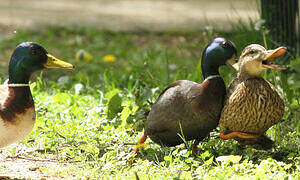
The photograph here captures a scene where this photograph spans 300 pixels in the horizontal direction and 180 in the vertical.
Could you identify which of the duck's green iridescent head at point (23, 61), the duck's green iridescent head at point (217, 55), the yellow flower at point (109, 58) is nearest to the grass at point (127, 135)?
the yellow flower at point (109, 58)

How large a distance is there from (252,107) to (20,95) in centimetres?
156

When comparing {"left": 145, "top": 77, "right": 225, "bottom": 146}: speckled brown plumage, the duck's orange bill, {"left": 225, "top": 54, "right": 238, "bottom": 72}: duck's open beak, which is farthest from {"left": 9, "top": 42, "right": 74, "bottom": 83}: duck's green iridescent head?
the duck's orange bill

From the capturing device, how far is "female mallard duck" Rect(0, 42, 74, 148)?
10.3ft

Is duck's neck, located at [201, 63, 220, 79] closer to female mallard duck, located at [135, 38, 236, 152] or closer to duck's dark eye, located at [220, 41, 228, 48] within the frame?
female mallard duck, located at [135, 38, 236, 152]

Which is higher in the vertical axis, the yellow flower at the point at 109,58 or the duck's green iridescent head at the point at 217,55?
the duck's green iridescent head at the point at 217,55

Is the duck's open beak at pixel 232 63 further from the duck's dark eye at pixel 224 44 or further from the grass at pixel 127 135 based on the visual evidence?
the grass at pixel 127 135

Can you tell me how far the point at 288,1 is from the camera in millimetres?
5566

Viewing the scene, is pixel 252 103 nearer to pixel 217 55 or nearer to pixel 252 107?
pixel 252 107

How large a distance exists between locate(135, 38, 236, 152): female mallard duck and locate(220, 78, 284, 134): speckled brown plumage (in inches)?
4.8

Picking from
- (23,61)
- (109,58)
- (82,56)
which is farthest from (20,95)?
(109,58)

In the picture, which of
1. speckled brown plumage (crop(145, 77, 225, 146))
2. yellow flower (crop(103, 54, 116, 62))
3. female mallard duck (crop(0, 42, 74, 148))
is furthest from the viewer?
yellow flower (crop(103, 54, 116, 62))

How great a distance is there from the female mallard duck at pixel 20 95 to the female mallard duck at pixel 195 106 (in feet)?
2.55

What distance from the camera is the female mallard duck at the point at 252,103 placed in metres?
3.26

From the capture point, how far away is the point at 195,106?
11.2 feet
